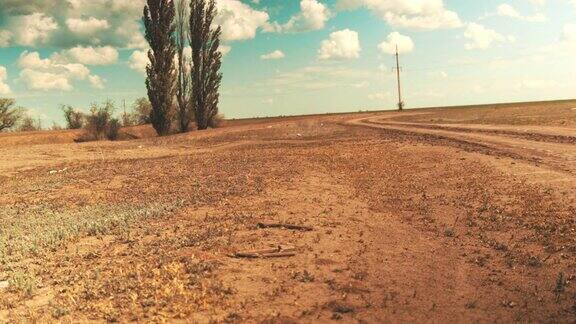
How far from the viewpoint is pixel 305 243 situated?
718 centimetres

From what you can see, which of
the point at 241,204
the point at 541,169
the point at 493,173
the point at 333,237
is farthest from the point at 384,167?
the point at 333,237

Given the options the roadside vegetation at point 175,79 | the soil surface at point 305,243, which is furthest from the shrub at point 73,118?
the soil surface at point 305,243

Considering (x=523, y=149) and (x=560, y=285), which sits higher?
(x=523, y=149)

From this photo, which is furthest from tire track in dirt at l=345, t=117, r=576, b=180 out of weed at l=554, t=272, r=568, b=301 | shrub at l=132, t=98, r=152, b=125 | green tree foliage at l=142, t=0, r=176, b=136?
shrub at l=132, t=98, r=152, b=125

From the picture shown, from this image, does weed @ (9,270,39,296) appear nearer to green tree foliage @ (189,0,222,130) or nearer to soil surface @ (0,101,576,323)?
soil surface @ (0,101,576,323)

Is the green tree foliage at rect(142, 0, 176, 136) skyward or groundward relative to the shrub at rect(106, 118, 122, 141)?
skyward

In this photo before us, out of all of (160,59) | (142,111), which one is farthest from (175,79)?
(142,111)

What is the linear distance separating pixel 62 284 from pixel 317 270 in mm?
3185

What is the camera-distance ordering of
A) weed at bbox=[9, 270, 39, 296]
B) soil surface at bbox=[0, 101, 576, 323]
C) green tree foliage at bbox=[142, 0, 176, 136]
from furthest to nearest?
1. green tree foliage at bbox=[142, 0, 176, 136]
2. weed at bbox=[9, 270, 39, 296]
3. soil surface at bbox=[0, 101, 576, 323]

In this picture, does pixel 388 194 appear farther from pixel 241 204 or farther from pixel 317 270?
pixel 317 270

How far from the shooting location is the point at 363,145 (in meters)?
20.9

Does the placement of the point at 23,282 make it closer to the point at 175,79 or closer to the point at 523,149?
the point at 523,149

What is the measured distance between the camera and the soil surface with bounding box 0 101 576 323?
16.4ft

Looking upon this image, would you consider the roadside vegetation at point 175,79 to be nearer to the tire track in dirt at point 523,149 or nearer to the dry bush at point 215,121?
the dry bush at point 215,121
